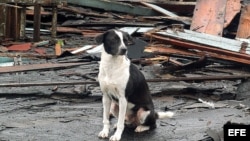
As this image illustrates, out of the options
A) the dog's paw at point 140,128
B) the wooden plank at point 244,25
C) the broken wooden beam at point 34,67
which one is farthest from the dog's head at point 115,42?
the wooden plank at point 244,25

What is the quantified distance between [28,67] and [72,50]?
2.19 metres

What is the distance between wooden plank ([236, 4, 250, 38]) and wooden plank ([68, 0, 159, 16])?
4607 mm

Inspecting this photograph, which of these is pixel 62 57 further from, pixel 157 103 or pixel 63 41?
pixel 157 103

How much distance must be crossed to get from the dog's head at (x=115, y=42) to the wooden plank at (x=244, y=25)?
7879mm

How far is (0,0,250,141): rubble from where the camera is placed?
24.5 ft

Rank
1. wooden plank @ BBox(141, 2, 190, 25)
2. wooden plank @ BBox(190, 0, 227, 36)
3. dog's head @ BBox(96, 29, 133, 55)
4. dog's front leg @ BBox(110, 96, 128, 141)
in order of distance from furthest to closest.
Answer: wooden plank @ BBox(141, 2, 190, 25), wooden plank @ BBox(190, 0, 227, 36), dog's front leg @ BBox(110, 96, 128, 141), dog's head @ BBox(96, 29, 133, 55)

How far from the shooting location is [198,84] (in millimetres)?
10117

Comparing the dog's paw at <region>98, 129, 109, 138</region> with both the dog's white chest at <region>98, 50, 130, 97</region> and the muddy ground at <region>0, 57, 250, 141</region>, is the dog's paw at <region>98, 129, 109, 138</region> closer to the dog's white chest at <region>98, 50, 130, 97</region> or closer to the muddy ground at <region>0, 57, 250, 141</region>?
the muddy ground at <region>0, 57, 250, 141</region>

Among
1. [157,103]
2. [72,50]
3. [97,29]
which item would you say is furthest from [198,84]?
[97,29]

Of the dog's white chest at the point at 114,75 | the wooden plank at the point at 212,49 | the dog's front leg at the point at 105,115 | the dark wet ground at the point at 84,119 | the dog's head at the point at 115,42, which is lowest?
the dark wet ground at the point at 84,119

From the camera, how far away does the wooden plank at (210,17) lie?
13.5m

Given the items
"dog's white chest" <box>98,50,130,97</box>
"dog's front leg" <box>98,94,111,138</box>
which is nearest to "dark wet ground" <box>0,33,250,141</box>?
"dog's front leg" <box>98,94,111,138</box>

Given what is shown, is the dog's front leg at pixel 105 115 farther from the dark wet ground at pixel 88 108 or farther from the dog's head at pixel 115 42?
the dog's head at pixel 115 42

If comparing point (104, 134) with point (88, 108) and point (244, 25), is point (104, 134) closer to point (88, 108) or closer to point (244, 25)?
point (88, 108)
